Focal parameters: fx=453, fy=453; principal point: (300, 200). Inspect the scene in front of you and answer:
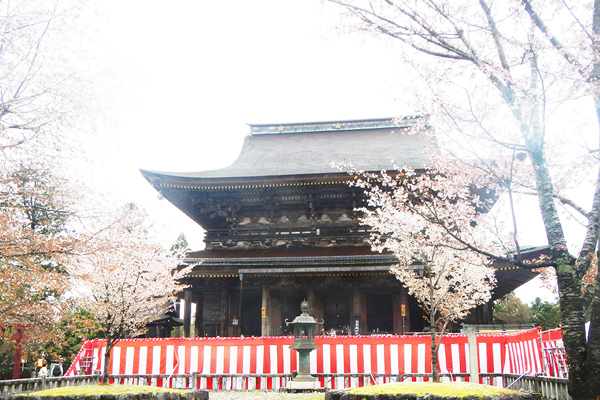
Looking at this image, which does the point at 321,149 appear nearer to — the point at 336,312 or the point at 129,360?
the point at 336,312

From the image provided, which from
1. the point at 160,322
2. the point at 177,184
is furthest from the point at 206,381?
the point at 160,322

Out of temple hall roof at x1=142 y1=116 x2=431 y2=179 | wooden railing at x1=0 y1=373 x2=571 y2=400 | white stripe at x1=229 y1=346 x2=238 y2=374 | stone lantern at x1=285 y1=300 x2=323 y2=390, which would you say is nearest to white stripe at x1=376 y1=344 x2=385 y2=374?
wooden railing at x1=0 y1=373 x2=571 y2=400

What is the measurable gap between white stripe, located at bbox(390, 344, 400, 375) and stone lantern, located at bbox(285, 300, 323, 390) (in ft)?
7.03

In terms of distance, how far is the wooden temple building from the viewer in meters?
15.8

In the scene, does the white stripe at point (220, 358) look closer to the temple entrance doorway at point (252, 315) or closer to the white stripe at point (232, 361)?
the white stripe at point (232, 361)

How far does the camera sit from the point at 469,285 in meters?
13.2

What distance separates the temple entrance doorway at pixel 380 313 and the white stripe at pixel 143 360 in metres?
8.56

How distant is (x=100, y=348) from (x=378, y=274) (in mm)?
9002

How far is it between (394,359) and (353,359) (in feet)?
3.58

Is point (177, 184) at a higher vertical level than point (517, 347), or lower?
higher

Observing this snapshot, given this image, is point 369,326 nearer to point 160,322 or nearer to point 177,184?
point 177,184

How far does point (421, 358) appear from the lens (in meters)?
12.1

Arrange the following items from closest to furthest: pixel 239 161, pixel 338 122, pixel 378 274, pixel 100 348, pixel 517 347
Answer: pixel 517 347
pixel 100 348
pixel 378 274
pixel 239 161
pixel 338 122

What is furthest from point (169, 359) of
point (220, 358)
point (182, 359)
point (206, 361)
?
point (220, 358)
